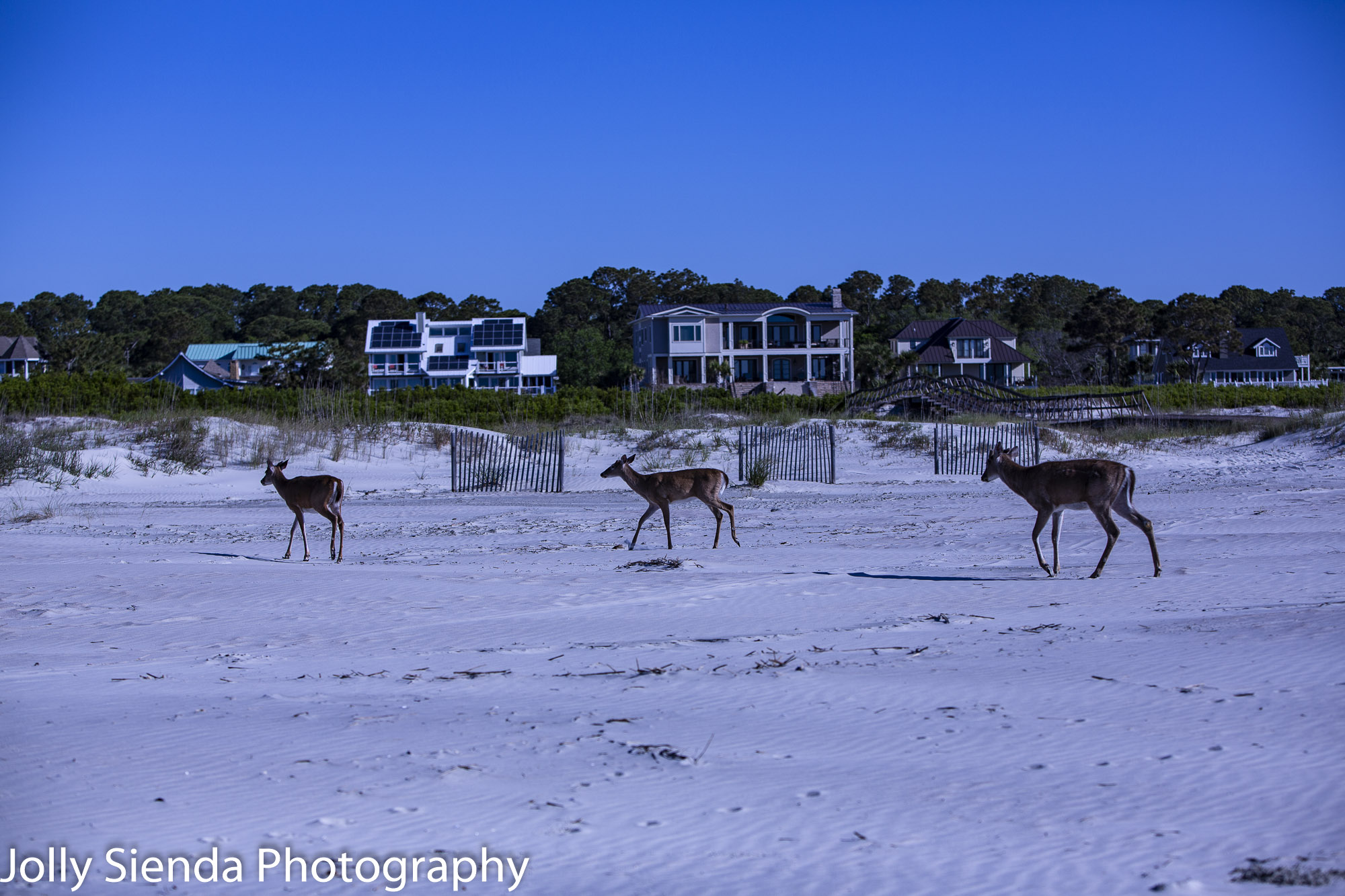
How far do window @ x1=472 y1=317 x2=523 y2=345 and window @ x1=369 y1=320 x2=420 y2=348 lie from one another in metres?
4.68

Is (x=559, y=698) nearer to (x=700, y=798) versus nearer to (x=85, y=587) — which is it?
(x=700, y=798)

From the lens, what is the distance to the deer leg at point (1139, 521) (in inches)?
430

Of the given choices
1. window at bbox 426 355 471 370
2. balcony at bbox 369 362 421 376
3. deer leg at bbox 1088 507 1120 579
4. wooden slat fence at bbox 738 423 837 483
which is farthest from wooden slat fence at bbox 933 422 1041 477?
balcony at bbox 369 362 421 376

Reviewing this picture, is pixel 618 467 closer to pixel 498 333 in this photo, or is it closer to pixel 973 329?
pixel 498 333

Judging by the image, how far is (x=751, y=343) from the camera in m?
74.1

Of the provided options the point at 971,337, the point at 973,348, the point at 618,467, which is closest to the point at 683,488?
the point at 618,467

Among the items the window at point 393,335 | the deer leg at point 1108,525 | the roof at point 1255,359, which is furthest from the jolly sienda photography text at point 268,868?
the roof at point 1255,359

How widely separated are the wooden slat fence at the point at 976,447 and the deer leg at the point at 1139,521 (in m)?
16.5

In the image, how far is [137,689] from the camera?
6.98 metres

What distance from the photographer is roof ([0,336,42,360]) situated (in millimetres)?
75938

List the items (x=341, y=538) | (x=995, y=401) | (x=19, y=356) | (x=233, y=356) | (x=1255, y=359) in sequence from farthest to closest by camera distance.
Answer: (x=1255, y=359)
(x=233, y=356)
(x=19, y=356)
(x=995, y=401)
(x=341, y=538)

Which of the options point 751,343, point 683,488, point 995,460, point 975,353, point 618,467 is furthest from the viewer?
point 975,353

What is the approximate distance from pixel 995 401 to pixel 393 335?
5044 centimetres

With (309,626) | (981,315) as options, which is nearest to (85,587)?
(309,626)
